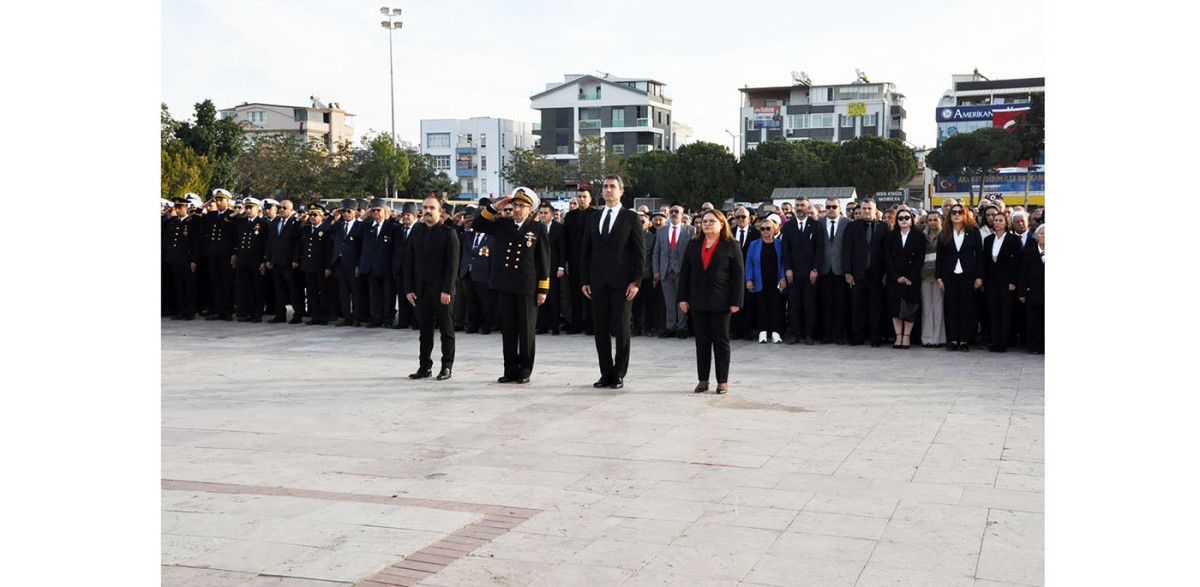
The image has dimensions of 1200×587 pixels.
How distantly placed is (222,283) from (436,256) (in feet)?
28.0

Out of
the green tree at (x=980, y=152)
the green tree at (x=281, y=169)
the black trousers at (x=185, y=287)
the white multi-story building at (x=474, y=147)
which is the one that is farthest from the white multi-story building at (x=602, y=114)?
the black trousers at (x=185, y=287)

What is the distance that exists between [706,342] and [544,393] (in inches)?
65.1

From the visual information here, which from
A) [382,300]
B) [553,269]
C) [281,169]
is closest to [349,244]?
[382,300]

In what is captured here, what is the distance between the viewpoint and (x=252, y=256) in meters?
18.4

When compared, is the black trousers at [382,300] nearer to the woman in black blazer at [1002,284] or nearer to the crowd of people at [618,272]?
the crowd of people at [618,272]

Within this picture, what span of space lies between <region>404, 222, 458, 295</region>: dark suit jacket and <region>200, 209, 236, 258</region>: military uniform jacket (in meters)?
8.04

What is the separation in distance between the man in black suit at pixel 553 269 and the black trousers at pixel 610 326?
13.8 ft

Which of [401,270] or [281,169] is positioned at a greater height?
[281,169]

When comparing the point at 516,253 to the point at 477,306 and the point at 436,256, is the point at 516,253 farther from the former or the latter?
the point at 477,306

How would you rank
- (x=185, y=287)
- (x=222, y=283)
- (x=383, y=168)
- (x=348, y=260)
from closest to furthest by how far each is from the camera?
(x=348, y=260) < (x=222, y=283) < (x=185, y=287) < (x=383, y=168)

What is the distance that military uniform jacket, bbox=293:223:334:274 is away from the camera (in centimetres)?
1784

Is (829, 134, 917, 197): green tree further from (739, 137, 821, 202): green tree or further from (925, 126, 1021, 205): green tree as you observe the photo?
(925, 126, 1021, 205): green tree

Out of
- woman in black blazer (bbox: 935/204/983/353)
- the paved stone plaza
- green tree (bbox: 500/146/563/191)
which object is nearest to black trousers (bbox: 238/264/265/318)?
the paved stone plaza
